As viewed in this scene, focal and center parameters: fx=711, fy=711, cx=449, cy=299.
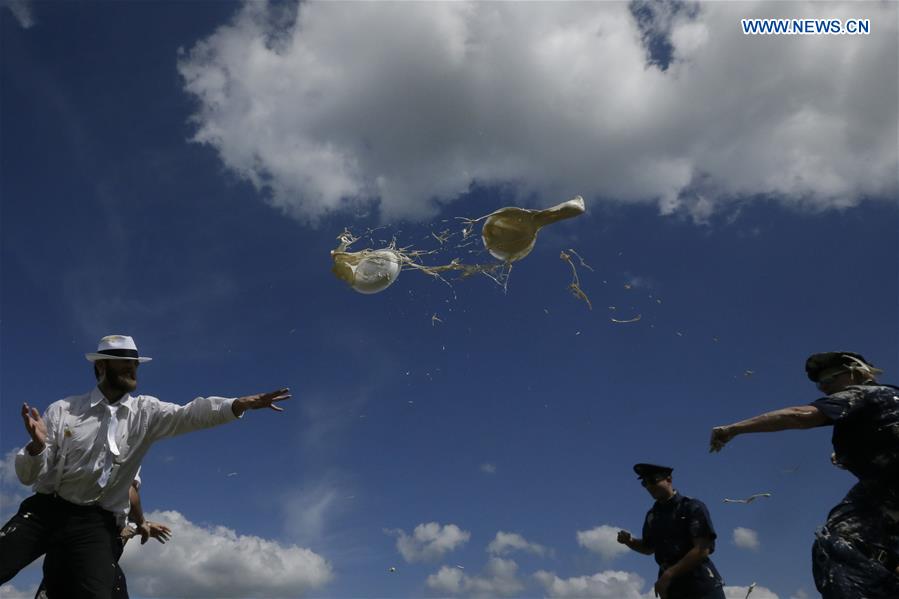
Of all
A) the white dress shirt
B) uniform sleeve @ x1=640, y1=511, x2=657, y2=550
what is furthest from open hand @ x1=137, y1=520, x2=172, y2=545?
uniform sleeve @ x1=640, y1=511, x2=657, y2=550

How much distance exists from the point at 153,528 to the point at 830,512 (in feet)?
18.6

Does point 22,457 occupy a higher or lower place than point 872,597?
higher

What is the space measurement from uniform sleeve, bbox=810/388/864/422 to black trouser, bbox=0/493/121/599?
4883 millimetres

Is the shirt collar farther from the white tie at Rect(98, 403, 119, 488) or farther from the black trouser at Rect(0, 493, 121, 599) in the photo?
the black trouser at Rect(0, 493, 121, 599)

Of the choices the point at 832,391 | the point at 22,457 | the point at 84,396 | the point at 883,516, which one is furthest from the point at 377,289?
the point at 883,516

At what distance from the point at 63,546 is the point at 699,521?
17.5ft

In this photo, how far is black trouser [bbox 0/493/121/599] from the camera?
190 inches

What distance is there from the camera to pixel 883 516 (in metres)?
4.25

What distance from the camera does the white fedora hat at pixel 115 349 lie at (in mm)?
5461

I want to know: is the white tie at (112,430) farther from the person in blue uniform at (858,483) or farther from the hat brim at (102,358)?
the person in blue uniform at (858,483)

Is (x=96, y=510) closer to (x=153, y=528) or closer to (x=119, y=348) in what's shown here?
(x=119, y=348)

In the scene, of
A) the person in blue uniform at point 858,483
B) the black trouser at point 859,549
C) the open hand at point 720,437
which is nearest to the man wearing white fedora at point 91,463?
the open hand at point 720,437

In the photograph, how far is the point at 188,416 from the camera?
5.53m

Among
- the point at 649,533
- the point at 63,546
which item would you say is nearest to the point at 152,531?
the point at 63,546
